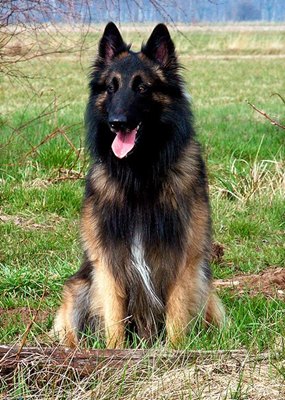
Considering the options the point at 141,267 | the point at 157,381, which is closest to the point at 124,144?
the point at 141,267

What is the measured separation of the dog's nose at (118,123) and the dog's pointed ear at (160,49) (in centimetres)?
56

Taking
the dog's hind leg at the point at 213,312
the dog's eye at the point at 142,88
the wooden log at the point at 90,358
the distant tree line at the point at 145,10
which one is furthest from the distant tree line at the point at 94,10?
the wooden log at the point at 90,358

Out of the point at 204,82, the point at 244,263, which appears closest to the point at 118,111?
the point at 244,263

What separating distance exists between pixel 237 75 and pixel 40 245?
2299cm

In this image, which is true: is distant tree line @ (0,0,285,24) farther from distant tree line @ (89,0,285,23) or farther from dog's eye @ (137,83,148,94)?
dog's eye @ (137,83,148,94)

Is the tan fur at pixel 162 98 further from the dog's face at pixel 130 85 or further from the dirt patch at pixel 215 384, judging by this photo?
the dirt patch at pixel 215 384

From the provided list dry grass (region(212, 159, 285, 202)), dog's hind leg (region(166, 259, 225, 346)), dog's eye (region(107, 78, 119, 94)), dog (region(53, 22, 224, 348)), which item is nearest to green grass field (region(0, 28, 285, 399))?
dry grass (region(212, 159, 285, 202))

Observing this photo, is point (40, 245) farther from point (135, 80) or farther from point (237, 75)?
point (237, 75)

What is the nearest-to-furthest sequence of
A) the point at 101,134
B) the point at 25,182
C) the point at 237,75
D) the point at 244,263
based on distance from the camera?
the point at 101,134
the point at 244,263
the point at 25,182
the point at 237,75

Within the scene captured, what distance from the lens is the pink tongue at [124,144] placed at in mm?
4559

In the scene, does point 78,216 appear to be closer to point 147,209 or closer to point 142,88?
point 147,209

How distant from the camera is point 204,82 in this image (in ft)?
84.2

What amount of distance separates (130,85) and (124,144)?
0.37 meters

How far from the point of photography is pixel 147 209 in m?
4.76
